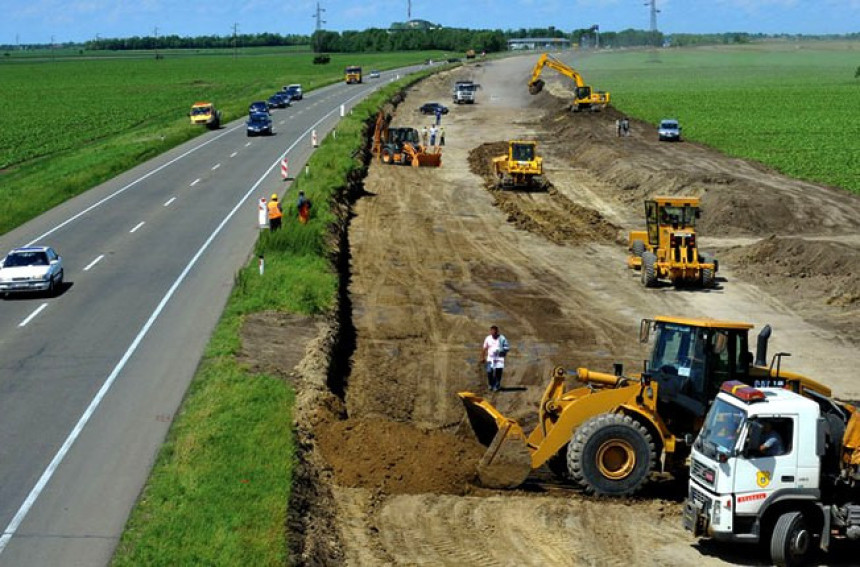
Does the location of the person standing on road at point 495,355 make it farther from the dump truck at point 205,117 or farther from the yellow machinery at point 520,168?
the dump truck at point 205,117

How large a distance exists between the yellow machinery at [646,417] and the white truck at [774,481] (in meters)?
2.01

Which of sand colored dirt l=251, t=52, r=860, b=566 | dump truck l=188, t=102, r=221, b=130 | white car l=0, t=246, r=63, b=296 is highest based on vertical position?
dump truck l=188, t=102, r=221, b=130

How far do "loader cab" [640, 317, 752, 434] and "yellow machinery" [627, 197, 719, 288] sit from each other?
18593mm

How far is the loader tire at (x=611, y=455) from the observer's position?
19.3 meters

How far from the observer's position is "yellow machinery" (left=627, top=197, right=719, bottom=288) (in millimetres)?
38062

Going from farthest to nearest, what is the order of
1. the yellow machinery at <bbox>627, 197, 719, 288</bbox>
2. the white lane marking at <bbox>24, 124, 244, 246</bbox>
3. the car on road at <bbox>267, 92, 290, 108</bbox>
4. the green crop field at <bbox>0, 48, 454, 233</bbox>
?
the car on road at <bbox>267, 92, 290, 108</bbox> → the green crop field at <bbox>0, 48, 454, 233</bbox> → the white lane marking at <bbox>24, 124, 244, 246</bbox> → the yellow machinery at <bbox>627, 197, 719, 288</bbox>

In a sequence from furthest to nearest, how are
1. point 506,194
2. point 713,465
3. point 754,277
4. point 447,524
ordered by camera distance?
point 506,194 → point 754,277 → point 447,524 → point 713,465

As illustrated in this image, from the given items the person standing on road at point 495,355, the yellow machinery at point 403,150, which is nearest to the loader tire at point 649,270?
the person standing on road at point 495,355

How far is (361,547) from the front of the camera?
17.6 meters

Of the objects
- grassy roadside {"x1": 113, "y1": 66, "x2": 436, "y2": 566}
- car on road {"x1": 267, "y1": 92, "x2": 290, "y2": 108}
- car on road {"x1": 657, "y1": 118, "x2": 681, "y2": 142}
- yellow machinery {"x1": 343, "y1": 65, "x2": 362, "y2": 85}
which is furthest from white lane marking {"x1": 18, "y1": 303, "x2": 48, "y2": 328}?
yellow machinery {"x1": 343, "y1": 65, "x2": 362, "y2": 85}

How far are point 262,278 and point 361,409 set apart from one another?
9739 millimetres

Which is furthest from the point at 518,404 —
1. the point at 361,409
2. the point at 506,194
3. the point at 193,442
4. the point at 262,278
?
the point at 506,194

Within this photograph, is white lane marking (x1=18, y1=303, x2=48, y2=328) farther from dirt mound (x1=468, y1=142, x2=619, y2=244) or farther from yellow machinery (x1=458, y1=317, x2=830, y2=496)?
dirt mound (x1=468, y1=142, x2=619, y2=244)

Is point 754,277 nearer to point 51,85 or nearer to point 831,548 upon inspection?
point 831,548
